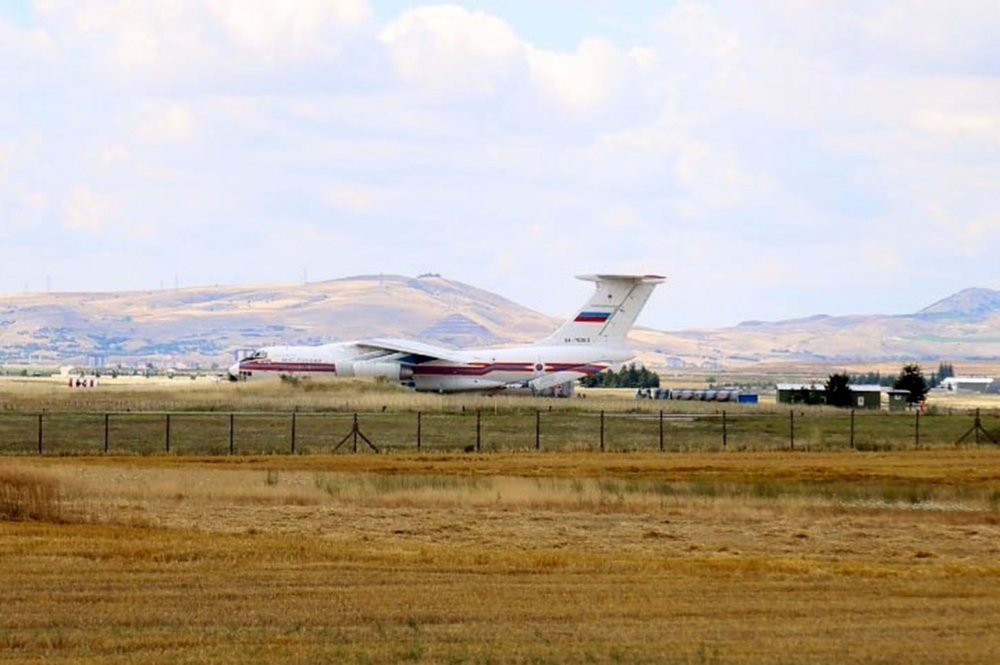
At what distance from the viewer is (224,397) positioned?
7556cm

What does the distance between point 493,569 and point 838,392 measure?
71013 mm

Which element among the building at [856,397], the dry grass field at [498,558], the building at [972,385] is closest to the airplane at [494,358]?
the building at [856,397]

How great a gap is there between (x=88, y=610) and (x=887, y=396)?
286ft

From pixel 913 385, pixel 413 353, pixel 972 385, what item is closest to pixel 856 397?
pixel 913 385

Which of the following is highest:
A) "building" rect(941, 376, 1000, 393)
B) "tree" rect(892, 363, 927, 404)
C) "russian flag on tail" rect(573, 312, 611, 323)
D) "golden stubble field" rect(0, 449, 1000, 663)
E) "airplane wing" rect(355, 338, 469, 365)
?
"russian flag on tail" rect(573, 312, 611, 323)

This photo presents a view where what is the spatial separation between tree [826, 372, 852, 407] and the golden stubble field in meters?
49.9

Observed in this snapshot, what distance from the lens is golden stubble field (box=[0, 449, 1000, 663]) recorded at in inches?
691

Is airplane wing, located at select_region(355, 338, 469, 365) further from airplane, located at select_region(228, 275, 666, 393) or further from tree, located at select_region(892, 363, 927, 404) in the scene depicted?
tree, located at select_region(892, 363, 927, 404)

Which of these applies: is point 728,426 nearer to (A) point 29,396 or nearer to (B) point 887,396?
(A) point 29,396

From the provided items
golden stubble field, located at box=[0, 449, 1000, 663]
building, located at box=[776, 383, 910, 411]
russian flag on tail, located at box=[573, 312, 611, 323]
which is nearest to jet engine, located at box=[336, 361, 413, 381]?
russian flag on tail, located at box=[573, 312, 611, 323]

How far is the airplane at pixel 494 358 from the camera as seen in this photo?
85.4 meters

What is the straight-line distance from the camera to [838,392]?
92.5 meters

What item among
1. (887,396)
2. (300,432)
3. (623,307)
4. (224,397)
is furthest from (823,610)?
(887,396)

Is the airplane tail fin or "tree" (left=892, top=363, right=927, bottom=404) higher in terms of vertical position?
the airplane tail fin
